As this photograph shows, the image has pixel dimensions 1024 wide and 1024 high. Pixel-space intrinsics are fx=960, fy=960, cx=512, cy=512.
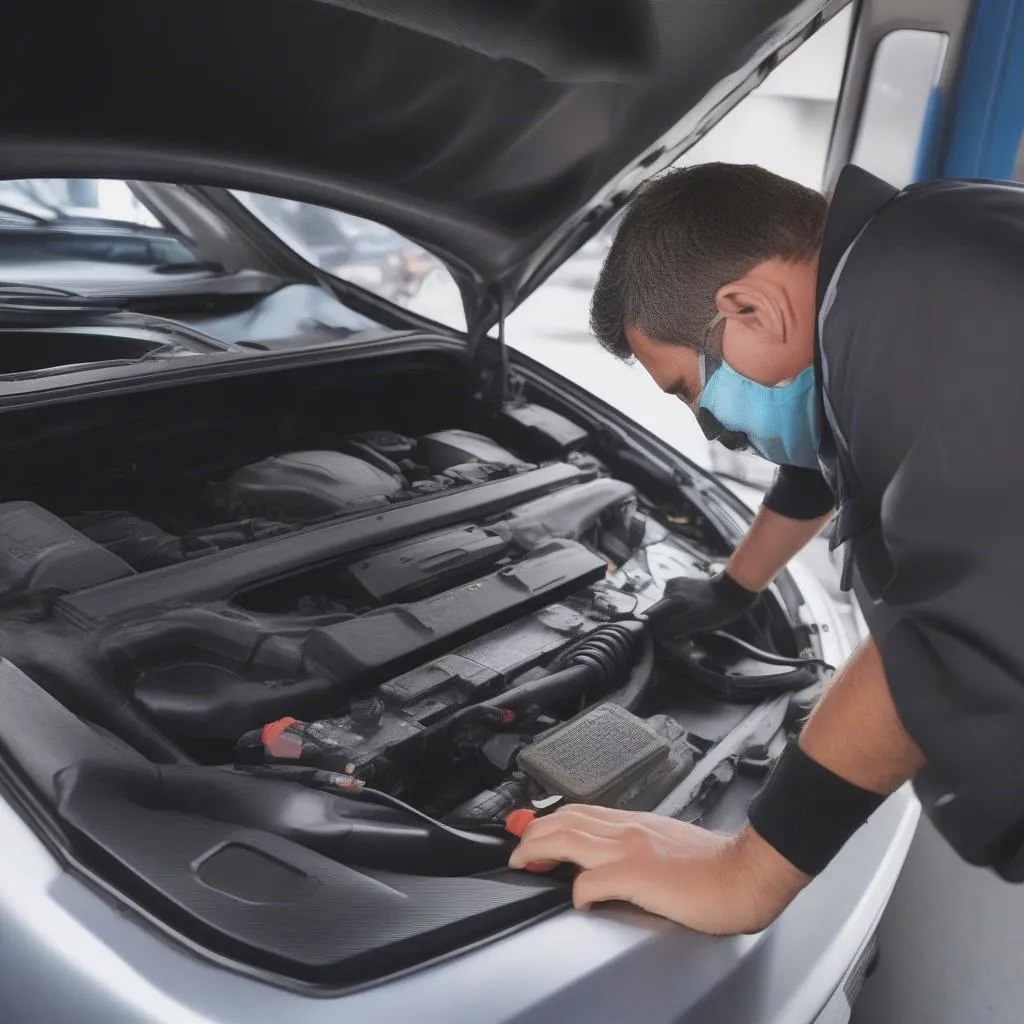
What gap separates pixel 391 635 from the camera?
1303 millimetres

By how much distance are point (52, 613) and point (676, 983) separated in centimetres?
87

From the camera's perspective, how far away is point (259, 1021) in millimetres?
752

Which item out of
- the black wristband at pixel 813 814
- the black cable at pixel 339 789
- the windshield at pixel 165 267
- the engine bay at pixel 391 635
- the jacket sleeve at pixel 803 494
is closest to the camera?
the black wristband at pixel 813 814

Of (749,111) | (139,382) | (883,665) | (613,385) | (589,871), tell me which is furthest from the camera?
(613,385)

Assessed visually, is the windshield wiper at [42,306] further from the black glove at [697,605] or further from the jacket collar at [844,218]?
the jacket collar at [844,218]

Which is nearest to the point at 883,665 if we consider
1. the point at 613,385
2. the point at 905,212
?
the point at 905,212

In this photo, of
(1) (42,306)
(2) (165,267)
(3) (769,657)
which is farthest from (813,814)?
(2) (165,267)

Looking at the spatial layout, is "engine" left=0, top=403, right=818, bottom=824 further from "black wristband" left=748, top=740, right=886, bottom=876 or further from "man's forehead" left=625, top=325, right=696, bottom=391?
"man's forehead" left=625, top=325, right=696, bottom=391

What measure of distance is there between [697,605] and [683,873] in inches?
29.4

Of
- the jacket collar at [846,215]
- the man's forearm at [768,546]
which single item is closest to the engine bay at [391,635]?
the man's forearm at [768,546]

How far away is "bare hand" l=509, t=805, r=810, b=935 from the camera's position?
937 millimetres

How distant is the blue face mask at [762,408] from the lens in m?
1.17

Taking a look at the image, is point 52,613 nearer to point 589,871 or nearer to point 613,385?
point 589,871

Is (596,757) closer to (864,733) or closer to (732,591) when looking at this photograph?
(864,733)
